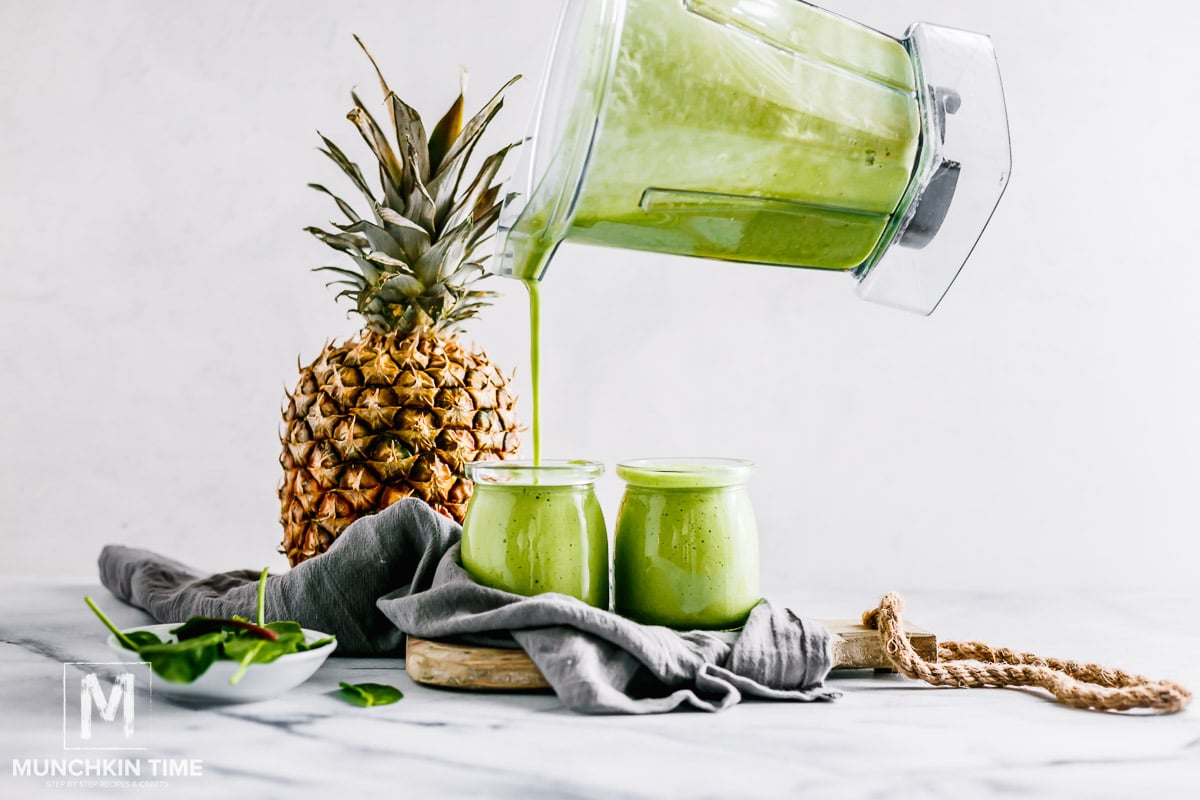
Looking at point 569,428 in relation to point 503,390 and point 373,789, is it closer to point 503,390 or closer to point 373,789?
point 503,390

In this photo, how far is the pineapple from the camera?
4.21 feet

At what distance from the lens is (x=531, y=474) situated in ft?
3.39

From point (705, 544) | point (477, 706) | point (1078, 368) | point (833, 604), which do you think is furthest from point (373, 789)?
point (1078, 368)

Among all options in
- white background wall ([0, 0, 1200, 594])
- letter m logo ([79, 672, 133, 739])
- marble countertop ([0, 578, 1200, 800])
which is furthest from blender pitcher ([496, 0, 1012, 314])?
white background wall ([0, 0, 1200, 594])

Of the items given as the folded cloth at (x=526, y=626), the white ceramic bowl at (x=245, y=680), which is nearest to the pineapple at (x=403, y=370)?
the folded cloth at (x=526, y=626)

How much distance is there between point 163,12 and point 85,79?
0.58 feet

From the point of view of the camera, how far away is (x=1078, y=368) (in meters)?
1.88

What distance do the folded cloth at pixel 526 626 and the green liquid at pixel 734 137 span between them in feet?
1.09

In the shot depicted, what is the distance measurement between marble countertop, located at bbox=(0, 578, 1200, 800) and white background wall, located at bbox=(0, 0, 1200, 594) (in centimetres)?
83

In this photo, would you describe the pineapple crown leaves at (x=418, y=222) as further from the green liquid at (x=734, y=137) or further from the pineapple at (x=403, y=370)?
the green liquid at (x=734, y=137)

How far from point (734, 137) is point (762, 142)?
0.03 meters

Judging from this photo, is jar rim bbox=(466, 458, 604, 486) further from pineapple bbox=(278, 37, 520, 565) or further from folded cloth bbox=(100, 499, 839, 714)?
pineapple bbox=(278, 37, 520, 565)

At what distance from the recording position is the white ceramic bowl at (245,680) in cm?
89

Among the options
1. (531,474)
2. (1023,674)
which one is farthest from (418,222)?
(1023,674)
